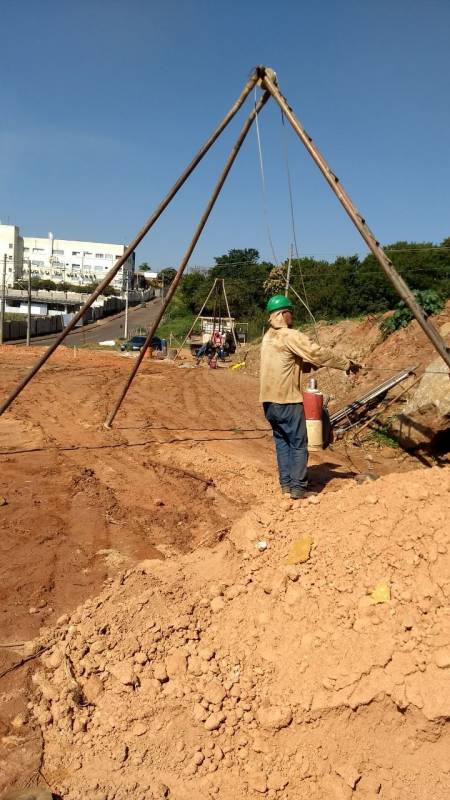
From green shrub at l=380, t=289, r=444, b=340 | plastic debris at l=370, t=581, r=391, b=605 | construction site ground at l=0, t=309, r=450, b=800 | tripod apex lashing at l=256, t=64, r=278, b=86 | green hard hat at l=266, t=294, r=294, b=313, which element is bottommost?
construction site ground at l=0, t=309, r=450, b=800

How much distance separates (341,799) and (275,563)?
127 cm

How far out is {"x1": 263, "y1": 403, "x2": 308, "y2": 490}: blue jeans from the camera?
5148 millimetres

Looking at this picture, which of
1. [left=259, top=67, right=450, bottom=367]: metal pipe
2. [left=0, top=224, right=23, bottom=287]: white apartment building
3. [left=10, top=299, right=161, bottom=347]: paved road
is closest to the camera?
[left=259, top=67, right=450, bottom=367]: metal pipe

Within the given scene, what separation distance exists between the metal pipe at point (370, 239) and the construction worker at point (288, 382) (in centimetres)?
79

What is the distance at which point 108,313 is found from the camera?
6806 cm

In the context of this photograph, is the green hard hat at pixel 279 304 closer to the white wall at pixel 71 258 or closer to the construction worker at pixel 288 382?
the construction worker at pixel 288 382

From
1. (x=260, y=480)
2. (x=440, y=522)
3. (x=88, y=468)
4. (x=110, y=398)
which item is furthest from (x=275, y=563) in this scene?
(x=110, y=398)

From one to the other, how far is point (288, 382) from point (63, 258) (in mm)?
91598

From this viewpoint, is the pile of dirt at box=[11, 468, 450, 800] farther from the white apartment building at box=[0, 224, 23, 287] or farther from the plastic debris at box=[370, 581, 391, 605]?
the white apartment building at box=[0, 224, 23, 287]

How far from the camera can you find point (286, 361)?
204 inches

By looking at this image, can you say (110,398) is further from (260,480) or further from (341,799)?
(341,799)

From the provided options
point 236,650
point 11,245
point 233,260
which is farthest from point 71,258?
point 236,650

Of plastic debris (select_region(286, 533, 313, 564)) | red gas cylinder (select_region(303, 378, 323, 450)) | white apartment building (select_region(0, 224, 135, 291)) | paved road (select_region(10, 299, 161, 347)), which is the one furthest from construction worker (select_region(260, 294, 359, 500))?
white apartment building (select_region(0, 224, 135, 291))

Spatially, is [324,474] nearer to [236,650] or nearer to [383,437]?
[383,437]
